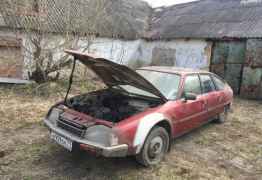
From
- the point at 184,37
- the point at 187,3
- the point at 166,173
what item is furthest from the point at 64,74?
the point at 187,3

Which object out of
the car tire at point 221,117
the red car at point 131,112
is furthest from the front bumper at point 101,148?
the car tire at point 221,117

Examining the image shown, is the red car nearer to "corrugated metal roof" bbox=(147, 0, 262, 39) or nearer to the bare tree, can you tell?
the bare tree

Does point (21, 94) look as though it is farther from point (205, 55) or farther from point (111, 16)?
point (205, 55)

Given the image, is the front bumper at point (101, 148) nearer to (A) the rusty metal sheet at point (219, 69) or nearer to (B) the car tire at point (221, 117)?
(B) the car tire at point (221, 117)

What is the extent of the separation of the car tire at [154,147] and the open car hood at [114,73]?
0.56 metres

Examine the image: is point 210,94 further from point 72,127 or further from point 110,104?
point 72,127

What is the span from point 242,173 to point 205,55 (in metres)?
8.65

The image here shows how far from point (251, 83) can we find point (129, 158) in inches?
318

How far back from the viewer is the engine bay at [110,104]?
12.1 feet

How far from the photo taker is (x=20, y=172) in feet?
11.1

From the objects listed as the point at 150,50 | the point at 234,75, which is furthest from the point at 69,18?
→ the point at 234,75

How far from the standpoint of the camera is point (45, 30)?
26.7 ft

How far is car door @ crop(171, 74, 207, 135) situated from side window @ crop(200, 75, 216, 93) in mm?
209

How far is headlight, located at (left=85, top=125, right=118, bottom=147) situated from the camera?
3.04 metres
